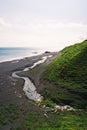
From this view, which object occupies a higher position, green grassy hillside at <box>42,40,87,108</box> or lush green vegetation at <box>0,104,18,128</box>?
green grassy hillside at <box>42,40,87,108</box>

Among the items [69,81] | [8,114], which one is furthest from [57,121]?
[69,81]

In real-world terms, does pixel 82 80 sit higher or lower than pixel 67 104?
higher

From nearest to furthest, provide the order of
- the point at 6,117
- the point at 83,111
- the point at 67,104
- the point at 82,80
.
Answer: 1. the point at 6,117
2. the point at 83,111
3. the point at 67,104
4. the point at 82,80

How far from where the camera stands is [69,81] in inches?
2025

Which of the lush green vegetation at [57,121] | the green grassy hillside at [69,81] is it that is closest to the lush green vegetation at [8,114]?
the lush green vegetation at [57,121]

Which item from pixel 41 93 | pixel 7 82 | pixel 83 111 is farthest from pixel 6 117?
pixel 7 82

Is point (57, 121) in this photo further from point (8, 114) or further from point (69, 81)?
point (69, 81)

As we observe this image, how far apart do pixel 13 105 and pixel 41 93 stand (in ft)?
31.4

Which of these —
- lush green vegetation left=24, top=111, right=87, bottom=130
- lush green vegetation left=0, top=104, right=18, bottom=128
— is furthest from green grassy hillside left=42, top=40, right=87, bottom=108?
lush green vegetation left=0, top=104, right=18, bottom=128

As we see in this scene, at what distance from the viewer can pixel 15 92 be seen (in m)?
52.6

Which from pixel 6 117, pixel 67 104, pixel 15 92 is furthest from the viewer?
pixel 15 92

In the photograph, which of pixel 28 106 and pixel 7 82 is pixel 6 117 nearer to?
pixel 28 106

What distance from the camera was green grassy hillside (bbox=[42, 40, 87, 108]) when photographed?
45062 millimetres

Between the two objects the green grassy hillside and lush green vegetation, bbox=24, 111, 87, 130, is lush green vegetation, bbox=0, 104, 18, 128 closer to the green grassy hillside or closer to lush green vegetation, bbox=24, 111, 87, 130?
lush green vegetation, bbox=24, 111, 87, 130
